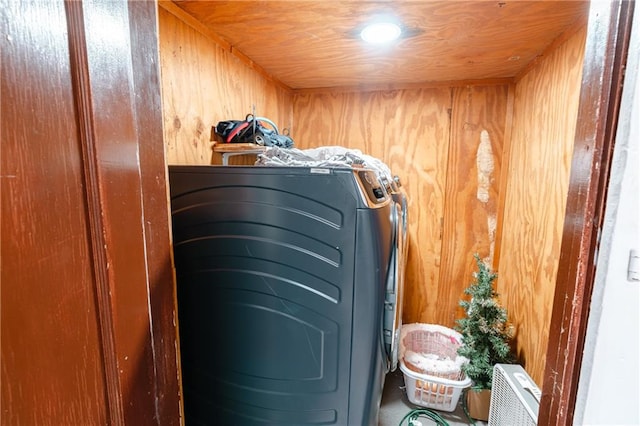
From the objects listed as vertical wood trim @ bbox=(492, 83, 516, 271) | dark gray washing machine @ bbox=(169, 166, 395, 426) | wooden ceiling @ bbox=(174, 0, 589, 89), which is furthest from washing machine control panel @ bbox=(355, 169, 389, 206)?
vertical wood trim @ bbox=(492, 83, 516, 271)

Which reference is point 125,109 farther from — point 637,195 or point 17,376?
point 637,195

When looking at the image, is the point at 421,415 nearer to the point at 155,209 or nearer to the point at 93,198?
the point at 155,209

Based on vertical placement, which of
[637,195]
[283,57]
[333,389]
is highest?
[283,57]

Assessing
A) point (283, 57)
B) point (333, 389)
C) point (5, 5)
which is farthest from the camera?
point (283, 57)

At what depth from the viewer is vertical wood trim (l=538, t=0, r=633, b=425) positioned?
0.43m

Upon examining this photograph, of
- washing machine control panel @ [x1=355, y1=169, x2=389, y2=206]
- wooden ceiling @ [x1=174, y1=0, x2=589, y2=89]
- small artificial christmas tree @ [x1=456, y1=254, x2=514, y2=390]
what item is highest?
wooden ceiling @ [x1=174, y1=0, x2=589, y2=89]

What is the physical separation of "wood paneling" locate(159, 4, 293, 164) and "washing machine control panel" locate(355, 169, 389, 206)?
0.80 meters

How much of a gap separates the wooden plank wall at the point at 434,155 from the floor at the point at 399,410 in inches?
23.4

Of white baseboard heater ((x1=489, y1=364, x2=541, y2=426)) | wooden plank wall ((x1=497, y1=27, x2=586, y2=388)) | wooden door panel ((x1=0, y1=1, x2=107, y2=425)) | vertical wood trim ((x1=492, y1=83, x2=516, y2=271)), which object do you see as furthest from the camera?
vertical wood trim ((x1=492, y1=83, x2=516, y2=271))

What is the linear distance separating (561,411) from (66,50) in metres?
0.99

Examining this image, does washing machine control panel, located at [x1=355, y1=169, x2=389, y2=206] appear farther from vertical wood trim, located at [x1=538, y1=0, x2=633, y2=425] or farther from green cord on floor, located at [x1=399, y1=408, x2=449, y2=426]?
green cord on floor, located at [x1=399, y1=408, x2=449, y2=426]

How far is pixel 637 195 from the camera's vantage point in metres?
0.42

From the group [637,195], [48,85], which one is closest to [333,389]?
[637,195]

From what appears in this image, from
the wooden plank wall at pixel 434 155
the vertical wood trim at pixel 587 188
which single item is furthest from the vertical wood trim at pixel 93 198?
the wooden plank wall at pixel 434 155
